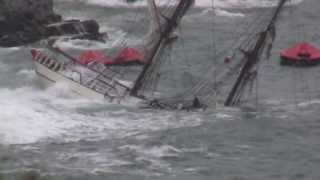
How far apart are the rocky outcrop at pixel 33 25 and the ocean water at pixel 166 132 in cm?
281

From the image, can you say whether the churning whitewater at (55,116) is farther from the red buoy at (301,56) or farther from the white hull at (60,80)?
the red buoy at (301,56)

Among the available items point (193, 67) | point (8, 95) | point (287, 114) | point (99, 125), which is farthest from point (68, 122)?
point (193, 67)

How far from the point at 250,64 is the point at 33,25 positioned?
23641mm

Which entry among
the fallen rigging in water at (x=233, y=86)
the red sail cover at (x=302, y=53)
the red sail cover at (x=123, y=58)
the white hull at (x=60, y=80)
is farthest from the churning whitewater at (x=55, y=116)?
the red sail cover at (x=302, y=53)

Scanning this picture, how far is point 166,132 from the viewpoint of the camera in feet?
127

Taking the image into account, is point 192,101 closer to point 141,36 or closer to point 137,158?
point 137,158

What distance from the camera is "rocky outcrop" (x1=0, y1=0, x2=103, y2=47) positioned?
61.4 metres

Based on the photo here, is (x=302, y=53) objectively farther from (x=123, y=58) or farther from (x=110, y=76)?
(x=110, y=76)

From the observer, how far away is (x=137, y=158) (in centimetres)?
3475

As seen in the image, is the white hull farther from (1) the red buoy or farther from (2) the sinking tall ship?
(1) the red buoy

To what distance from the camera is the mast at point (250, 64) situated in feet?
140

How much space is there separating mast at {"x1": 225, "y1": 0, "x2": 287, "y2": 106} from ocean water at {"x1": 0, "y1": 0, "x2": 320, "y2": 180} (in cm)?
92

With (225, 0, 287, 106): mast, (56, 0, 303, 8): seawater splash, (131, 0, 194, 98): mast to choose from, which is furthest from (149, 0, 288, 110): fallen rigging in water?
(56, 0, 303, 8): seawater splash

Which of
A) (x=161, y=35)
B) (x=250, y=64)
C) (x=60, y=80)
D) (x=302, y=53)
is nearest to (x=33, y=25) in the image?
(x=60, y=80)
